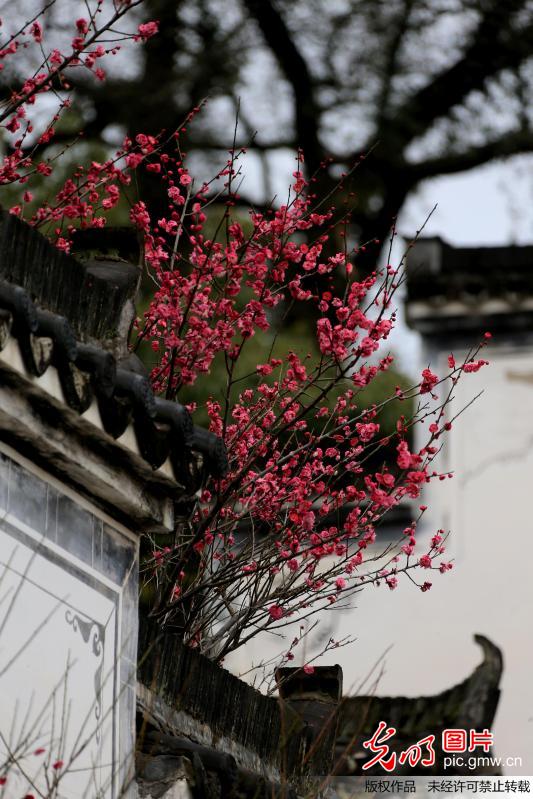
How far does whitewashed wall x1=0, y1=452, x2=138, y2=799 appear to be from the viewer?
4.55 meters

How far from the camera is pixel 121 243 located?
19.1 ft

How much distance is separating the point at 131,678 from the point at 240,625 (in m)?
1.86

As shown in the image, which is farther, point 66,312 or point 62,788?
point 66,312

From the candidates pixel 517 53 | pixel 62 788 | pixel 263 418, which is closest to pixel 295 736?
pixel 263 418

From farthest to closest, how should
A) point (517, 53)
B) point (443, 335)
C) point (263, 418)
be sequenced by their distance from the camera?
point (517, 53), point (443, 335), point (263, 418)

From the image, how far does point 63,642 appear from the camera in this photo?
4812 millimetres

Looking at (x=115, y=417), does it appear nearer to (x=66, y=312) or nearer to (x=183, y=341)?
(x=66, y=312)

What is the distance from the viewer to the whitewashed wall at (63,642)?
455 cm
